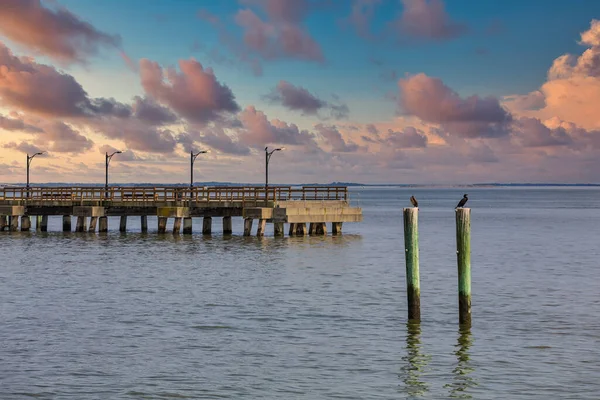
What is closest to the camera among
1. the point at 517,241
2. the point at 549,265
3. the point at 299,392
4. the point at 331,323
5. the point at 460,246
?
the point at 299,392

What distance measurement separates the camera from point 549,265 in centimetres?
5003

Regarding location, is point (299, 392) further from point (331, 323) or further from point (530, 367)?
point (331, 323)

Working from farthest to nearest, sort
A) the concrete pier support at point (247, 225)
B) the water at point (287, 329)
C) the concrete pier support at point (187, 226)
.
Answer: the concrete pier support at point (187, 226), the concrete pier support at point (247, 225), the water at point (287, 329)

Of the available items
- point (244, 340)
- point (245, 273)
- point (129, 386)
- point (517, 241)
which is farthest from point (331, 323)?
point (517, 241)

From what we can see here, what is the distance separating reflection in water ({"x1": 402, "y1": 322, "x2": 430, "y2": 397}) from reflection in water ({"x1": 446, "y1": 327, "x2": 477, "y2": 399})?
2.28ft

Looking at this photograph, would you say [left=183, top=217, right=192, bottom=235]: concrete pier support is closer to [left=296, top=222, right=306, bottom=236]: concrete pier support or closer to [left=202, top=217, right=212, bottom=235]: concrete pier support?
[left=202, top=217, right=212, bottom=235]: concrete pier support

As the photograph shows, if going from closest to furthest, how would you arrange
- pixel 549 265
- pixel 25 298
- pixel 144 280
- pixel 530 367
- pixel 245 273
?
pixel 530 367 < pixel 25 298 < pixel 144 280 < pixel 245 273 < pixel 549 265

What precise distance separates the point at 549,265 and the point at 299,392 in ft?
111

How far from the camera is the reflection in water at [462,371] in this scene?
1934 cm

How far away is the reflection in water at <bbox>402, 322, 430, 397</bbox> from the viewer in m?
19.7

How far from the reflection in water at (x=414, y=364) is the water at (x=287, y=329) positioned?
76 mm

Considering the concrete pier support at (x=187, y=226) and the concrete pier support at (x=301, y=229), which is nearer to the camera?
the concrete pier support at (x=301, y=229)

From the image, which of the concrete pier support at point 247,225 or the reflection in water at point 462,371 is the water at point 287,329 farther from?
the concrete pier support at point 247,225

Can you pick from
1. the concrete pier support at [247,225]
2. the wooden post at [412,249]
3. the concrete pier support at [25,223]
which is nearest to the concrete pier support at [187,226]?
the concrete pier support at [247,225]
